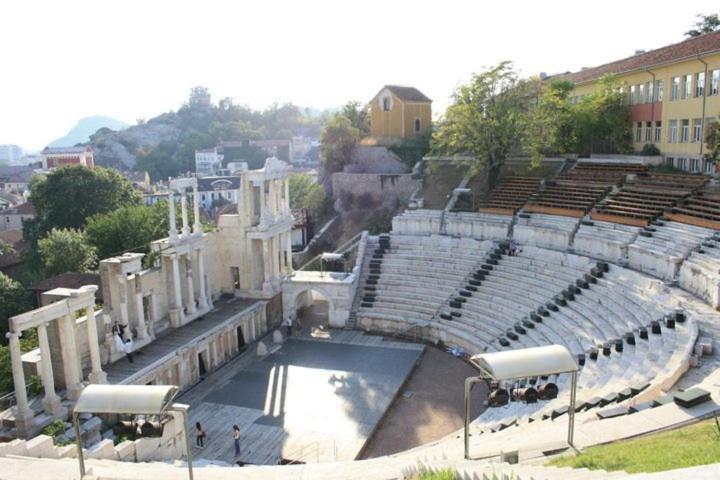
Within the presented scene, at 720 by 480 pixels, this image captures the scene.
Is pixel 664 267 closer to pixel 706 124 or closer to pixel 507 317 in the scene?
pixel 507 317

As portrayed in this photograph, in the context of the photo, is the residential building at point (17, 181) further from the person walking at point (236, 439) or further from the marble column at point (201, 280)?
the person walking at point (236, 439)

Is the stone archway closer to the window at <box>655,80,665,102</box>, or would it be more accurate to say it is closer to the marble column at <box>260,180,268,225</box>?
the marble column at <box>260,180,268,225</box>

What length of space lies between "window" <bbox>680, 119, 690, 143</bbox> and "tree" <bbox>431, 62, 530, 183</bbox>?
8.27m

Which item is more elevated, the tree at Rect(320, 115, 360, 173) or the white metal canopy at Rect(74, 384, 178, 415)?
the tree at Rect(320, 115, 360, 173)

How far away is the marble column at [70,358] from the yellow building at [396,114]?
32475 mm

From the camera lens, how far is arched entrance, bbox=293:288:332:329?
3152 cm

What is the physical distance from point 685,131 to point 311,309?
74.8 ft

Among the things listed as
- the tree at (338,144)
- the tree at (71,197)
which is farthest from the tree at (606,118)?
the tree at (71,197)

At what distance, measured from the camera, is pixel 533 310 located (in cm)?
2548

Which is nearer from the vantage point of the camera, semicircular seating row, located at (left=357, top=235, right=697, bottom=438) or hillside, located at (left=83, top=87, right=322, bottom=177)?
semicircular seating row, located at (left=357, top=235, right=697, bottom=438)

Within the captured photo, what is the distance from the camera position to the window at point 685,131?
31884mm

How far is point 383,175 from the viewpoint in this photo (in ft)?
141

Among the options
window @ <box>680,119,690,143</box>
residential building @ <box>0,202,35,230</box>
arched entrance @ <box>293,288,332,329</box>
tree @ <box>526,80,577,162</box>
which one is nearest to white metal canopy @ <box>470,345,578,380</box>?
arched entrance @ <box>293,288,332,329</box>

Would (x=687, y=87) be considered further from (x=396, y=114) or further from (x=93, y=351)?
(x=93, y=351)
